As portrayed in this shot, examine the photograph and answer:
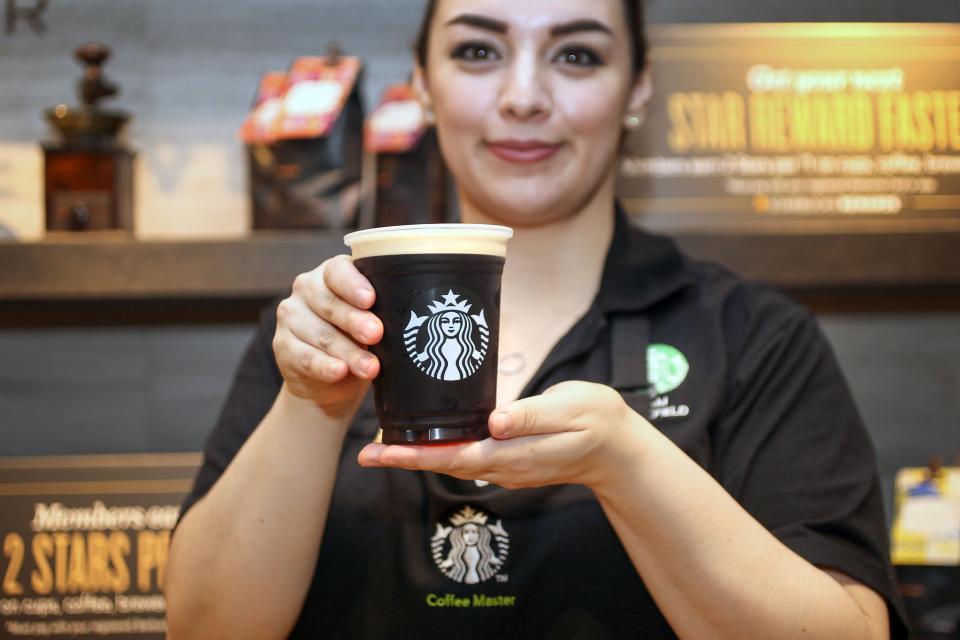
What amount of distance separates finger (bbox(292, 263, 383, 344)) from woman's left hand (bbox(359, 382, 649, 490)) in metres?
0.09

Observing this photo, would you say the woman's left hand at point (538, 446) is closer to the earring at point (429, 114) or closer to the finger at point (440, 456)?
the finger at point (440, 456)

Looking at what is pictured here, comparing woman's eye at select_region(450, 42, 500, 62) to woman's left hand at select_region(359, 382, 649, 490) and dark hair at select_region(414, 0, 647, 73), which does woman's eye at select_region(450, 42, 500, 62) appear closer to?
dark hair at select_region(414, 0, 647, 73)

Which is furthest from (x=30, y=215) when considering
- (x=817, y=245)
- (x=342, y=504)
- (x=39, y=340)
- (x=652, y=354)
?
(x=817, y=245)

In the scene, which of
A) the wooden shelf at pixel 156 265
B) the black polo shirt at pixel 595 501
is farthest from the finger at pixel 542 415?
the wooden shelf at pixel 156 265

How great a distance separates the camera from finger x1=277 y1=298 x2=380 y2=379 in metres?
0.87

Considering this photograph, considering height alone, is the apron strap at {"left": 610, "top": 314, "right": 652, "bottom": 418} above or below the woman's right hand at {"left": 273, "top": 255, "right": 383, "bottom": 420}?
below

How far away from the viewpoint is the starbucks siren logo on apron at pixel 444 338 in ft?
2.74

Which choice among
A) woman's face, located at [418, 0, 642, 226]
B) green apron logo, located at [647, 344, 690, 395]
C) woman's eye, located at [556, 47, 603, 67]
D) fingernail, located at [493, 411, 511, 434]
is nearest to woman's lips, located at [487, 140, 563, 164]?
woman's face, located at [418, 0, 642, 226]

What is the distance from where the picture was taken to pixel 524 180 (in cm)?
127

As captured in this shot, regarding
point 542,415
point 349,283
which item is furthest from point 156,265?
point 542,415

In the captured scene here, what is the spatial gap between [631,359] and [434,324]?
1.55 ft

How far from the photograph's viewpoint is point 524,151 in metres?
1.26

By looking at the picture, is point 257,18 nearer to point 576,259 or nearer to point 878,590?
point 576,259

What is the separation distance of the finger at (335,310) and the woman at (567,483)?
0.27 feet
